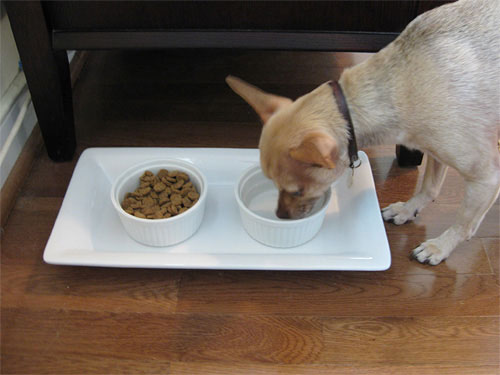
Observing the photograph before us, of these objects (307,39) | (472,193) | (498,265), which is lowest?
(498,265)

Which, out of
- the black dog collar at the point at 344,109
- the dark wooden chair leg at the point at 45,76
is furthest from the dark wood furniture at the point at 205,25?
the black dog collar at the point at 344,109

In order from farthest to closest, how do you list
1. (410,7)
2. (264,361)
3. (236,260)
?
1. (410,7)
2. (236,260)
3. (264,361)

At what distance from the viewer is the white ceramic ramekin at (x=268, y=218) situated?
1.63 m

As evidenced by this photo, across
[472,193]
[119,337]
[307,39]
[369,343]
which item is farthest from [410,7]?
[119,337]

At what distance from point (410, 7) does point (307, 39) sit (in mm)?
378

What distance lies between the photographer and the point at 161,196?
5.74 ft

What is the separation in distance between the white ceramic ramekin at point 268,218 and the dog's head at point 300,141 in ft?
0.30

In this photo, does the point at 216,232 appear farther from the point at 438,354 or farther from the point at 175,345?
the point at 438,354

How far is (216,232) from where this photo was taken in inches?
70.8

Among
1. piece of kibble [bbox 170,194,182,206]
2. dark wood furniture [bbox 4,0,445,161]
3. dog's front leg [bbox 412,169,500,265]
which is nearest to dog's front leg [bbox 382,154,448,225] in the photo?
dog's front leg [bbox 412,169,500,265]

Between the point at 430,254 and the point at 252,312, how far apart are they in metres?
0.69

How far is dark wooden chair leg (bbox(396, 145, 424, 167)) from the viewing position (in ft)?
6.92

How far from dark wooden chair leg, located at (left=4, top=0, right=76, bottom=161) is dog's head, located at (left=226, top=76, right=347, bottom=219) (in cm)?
77

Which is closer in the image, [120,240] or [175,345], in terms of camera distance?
[175,345]
